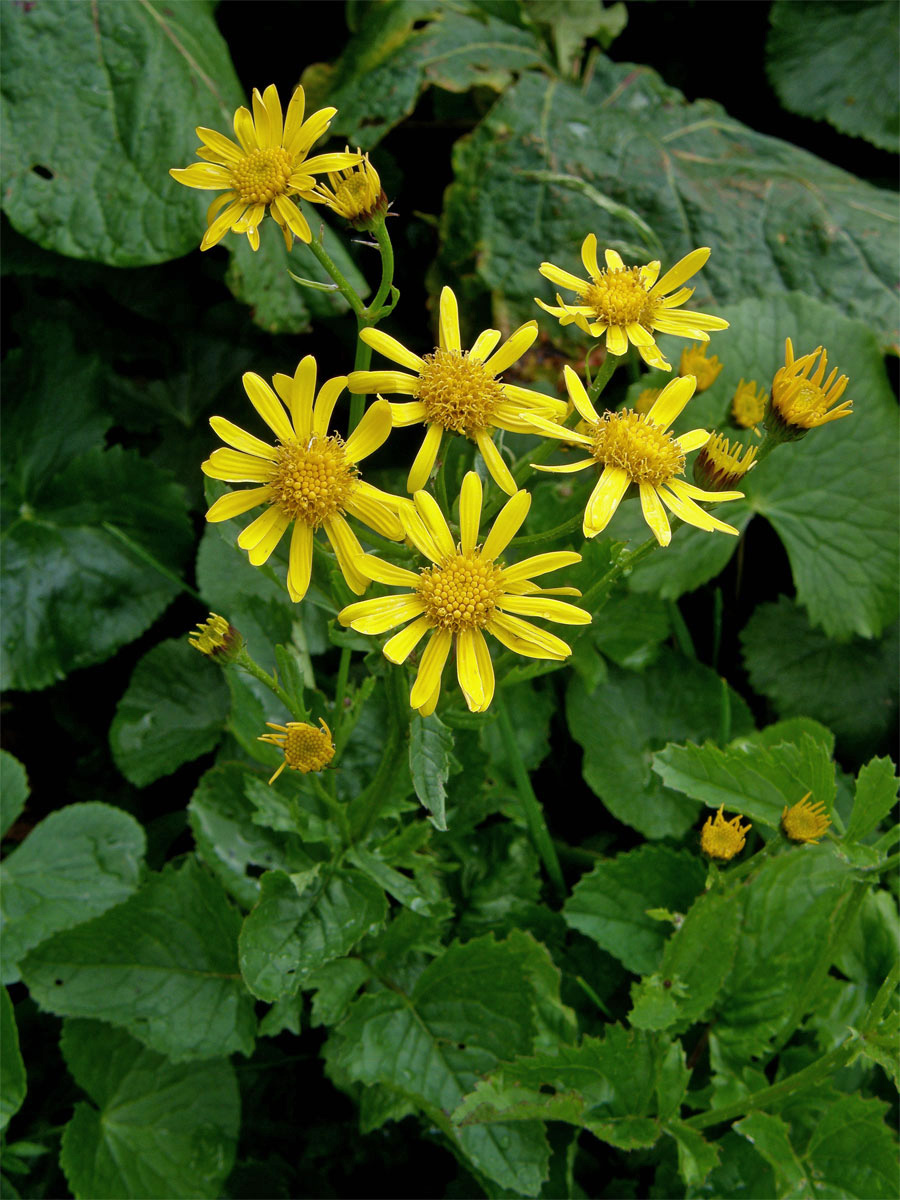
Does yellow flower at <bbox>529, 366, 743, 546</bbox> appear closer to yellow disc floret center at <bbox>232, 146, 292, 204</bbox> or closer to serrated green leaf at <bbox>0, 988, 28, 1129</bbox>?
yellow disc floret center at <bbox>232, 146, 292, 204</bbox>

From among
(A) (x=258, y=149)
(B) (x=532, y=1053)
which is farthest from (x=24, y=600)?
(B) (x=532, y=1053)

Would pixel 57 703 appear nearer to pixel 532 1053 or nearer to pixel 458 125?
pixel 532 1053

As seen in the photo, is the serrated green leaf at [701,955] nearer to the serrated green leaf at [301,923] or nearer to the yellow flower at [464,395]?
the serrated green leaf at [301,923]

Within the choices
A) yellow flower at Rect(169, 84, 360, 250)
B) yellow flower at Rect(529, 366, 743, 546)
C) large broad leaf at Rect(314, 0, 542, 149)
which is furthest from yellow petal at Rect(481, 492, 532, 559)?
large broad leaf at Rect(314, 0, 542, 149)

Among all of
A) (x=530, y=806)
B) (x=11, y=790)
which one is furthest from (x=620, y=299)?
(x=11, y=790)

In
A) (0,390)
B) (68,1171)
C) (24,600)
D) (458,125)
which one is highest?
(458,125)

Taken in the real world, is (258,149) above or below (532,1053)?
above

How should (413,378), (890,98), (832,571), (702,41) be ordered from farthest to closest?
(702,41), (890,98), (832,571), (413,378)

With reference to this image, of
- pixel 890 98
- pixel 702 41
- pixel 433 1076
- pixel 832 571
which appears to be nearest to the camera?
pixel 433 1076
